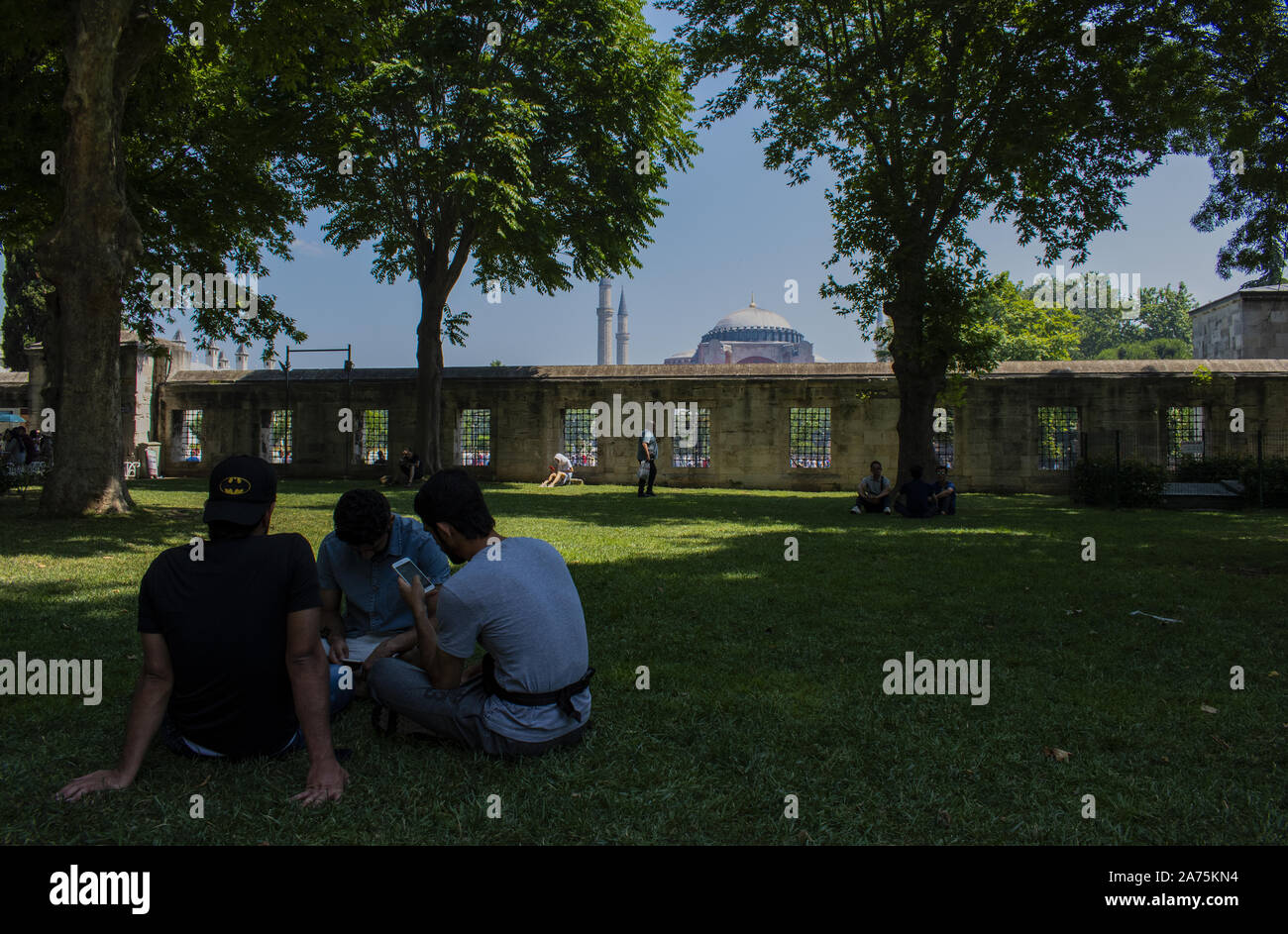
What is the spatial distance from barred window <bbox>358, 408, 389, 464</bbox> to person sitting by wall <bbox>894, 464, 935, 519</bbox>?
20.7 meters

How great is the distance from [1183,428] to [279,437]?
→ 107 ft

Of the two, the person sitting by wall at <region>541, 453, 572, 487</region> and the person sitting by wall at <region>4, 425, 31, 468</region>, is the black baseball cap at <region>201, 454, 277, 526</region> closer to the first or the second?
the person sitting by wall at <region>4, 425, 31, 468</region>

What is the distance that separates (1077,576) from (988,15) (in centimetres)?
1388

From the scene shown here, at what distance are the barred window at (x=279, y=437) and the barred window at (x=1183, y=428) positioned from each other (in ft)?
103

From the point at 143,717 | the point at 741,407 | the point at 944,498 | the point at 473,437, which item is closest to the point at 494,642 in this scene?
the point at 143,717

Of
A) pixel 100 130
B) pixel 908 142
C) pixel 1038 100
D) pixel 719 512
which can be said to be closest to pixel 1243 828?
pixel 719 512

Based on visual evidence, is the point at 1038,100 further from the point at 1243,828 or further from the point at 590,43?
the point at 1243,828

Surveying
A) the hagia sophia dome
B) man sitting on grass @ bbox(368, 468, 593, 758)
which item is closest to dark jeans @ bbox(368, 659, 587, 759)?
man sitting on grass @ bbox(368, 468, 593, 758)

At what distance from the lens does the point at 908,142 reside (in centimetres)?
1870

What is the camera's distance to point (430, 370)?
26.0 meters

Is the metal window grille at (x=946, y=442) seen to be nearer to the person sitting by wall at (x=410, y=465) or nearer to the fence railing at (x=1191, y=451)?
the fence railing at (x=1191, y=451)

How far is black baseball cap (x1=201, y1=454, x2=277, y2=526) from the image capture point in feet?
10.7

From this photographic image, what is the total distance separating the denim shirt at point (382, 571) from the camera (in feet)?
15.5

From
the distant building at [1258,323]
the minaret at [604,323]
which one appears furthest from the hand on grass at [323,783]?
the minaret at [604,323]
